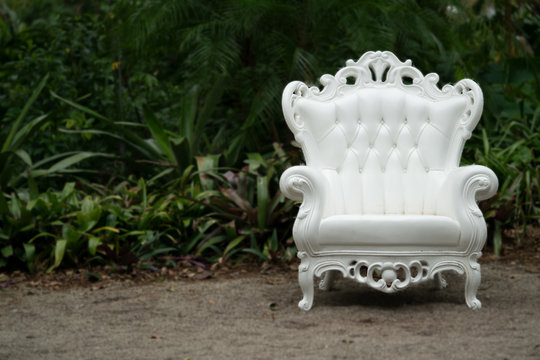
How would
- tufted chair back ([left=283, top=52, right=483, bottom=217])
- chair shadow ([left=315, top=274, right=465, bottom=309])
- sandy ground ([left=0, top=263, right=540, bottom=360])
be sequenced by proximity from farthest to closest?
tufted chair back ([left=283, top=52, right=483, bottom=217]) → chair shadow ([left=315, top=274, right=465, bottom=309]) → sandy ground ([left=0, top=263, right=540, bottom=360])

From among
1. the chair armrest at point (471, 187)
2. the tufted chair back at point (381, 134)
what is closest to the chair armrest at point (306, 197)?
the tufted chair back at point (381, 134)

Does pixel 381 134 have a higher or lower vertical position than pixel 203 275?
higher

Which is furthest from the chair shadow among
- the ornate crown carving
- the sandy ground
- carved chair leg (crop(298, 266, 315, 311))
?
the ornate crown carving

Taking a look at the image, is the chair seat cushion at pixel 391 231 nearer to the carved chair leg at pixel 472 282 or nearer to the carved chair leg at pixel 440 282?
the carved chair leg at pixel 472 282

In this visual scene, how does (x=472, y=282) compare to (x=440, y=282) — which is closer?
(x=472, y=282)

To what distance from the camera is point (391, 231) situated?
10.2ft

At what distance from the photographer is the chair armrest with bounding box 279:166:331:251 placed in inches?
124

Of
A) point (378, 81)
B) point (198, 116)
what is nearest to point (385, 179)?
point (378, 81)

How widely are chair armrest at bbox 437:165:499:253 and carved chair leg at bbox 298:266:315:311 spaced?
0.72 m

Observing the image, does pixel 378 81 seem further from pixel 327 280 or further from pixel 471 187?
pixel 327 280

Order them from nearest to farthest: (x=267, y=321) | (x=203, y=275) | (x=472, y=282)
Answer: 1. (x=267, y=321)
2. (x=472, y=282)
3. (x=203, y=275)

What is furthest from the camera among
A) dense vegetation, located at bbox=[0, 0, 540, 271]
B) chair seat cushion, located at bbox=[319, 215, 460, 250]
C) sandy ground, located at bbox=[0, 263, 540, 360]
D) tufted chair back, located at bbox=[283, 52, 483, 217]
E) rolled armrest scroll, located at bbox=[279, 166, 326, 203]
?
dense vegetation, located at bbox=[0, 0, 540, 271]

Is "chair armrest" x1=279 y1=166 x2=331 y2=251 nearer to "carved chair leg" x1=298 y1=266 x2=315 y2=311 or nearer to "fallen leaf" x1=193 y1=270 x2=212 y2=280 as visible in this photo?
"carved chair leg" x1=298 y1=266 x2=315 y2=311

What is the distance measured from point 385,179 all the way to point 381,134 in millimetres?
251
